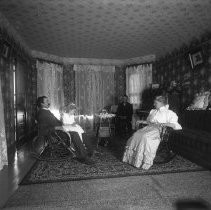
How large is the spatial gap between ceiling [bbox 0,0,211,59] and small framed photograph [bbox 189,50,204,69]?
20.7 inches

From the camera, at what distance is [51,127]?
4.75 metres

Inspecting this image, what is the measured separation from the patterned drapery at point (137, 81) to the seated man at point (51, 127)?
5391mm

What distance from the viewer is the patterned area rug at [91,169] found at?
366 cm

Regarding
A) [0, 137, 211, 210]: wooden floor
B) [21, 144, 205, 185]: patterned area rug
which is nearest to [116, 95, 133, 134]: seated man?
[21, 144, 205, 185]: patterned area rug

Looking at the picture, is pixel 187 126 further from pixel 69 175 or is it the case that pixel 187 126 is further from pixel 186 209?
pixel 186 209

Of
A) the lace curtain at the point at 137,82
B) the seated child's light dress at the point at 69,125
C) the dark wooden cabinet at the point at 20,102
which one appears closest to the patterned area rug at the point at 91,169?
the seated child's light dress at the point at 69,125

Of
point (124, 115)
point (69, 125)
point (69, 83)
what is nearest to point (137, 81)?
point (124, 115)

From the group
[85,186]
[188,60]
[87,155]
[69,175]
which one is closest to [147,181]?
[85,186]

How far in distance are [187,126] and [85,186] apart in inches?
133

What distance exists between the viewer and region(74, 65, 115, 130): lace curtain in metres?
10.0

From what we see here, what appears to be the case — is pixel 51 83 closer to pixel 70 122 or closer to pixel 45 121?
pixel 70 122

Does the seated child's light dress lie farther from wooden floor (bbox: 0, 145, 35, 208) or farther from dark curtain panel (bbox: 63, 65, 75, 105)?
dark curtain panel (bbox: 63, 65, 75, 105)

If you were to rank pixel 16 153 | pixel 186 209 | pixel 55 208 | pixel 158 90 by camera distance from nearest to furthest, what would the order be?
1. pixel 186 209
2. pixel 55 208
3. pixel 16 153
4. pixel 158 90

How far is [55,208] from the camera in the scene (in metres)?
2.62
